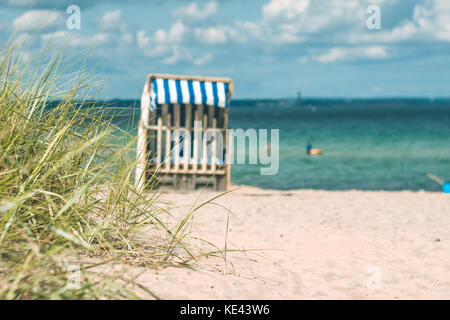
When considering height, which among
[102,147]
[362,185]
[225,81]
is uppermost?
[225,81]

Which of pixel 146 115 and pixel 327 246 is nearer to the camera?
pixel 327 246

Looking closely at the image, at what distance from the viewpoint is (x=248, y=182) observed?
46.4 ft

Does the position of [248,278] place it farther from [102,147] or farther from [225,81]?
[225,81]

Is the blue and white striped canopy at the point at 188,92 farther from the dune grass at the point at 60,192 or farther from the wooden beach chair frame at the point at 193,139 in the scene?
the dune grass at the point at 60,192

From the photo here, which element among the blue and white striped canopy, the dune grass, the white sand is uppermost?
the blue and white striped canopy

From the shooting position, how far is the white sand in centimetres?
323

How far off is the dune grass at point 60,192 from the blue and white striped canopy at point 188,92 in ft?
17.6

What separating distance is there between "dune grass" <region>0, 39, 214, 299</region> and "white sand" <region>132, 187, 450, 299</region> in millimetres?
396

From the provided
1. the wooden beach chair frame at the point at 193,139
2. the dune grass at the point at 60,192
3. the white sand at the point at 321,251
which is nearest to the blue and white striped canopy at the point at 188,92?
the wooden beach chair frame at the point at 193,139

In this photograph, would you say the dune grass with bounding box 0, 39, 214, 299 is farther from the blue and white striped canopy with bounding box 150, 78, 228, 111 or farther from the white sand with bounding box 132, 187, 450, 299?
the blue and white striped canopy with bounding box 150, 78, 228, 111

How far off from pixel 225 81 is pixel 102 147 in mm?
6251

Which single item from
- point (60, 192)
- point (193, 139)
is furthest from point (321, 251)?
point (193, 139)

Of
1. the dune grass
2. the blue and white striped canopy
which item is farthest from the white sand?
the blue and white striped canopy
